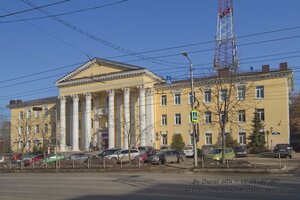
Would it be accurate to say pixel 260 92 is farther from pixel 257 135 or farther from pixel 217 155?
pixel 217 155

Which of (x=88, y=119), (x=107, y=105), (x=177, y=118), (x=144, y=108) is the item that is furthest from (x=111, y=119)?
(x=177, y=118)

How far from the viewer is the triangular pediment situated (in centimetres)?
7994

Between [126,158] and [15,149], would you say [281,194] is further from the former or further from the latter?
[15,149]

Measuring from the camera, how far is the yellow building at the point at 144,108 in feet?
220

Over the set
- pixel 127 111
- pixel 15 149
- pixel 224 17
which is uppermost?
pixel 224 17

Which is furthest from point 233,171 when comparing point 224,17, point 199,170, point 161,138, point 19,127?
point 19,127

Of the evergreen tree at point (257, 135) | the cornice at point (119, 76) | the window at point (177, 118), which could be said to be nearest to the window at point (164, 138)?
the window at point (177, 118)

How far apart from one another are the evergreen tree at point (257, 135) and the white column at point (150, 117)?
1766cm

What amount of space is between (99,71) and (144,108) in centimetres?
1174

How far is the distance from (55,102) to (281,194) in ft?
272

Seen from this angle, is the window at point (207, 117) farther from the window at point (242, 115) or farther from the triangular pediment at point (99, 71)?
the triangular pediment at point (99, 71)

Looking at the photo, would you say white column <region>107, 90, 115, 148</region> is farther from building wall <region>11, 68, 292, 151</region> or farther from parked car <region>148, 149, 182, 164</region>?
parked car <region>148, 149, 182, 164</region>

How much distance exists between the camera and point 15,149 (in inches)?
4038

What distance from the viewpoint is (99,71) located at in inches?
3322
